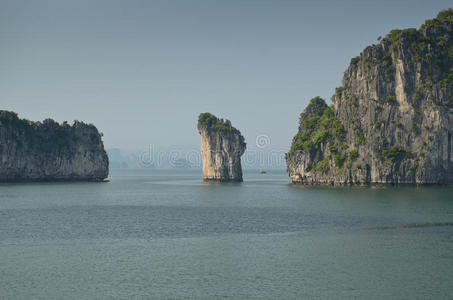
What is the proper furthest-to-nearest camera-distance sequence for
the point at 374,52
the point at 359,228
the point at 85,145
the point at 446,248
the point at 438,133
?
1. the point at 85,145
2. the point at 374,52
3. the point at 438,133
4. the point at 359,228
5. the point at 446,248

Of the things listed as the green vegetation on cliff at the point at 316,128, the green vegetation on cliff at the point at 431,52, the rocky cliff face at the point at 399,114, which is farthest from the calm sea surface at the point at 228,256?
the green vegetation on cliff at the point at 316,128

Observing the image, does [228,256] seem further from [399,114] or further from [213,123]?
[213,123]

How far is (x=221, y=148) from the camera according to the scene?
138 metres

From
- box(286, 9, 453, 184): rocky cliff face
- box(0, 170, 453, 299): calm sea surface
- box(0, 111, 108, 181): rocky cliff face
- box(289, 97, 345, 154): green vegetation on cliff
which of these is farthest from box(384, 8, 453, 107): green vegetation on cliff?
box(0, 111, 108, 181): rocky cliff face

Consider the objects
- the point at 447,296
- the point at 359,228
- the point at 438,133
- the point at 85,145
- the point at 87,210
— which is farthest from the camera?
the point at 85,145

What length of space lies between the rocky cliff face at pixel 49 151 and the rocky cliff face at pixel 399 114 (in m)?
76.1

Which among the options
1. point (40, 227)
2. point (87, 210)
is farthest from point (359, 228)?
point (87, 210)

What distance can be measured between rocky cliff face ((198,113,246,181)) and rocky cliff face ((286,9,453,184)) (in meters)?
34.1

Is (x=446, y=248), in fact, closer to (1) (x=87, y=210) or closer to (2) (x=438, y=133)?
(1) (x=87, y=210)

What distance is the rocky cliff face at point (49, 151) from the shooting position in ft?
421

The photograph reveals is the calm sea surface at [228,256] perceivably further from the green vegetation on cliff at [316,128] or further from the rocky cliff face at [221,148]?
the rocky cliff face at [221,148]

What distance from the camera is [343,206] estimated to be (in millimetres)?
57469

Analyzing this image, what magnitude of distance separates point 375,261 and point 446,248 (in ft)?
21.3

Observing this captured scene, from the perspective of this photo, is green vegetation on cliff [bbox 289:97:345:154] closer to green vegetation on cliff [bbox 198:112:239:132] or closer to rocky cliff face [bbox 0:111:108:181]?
green vegetation on cliff [bbox 198:112:239:132]
